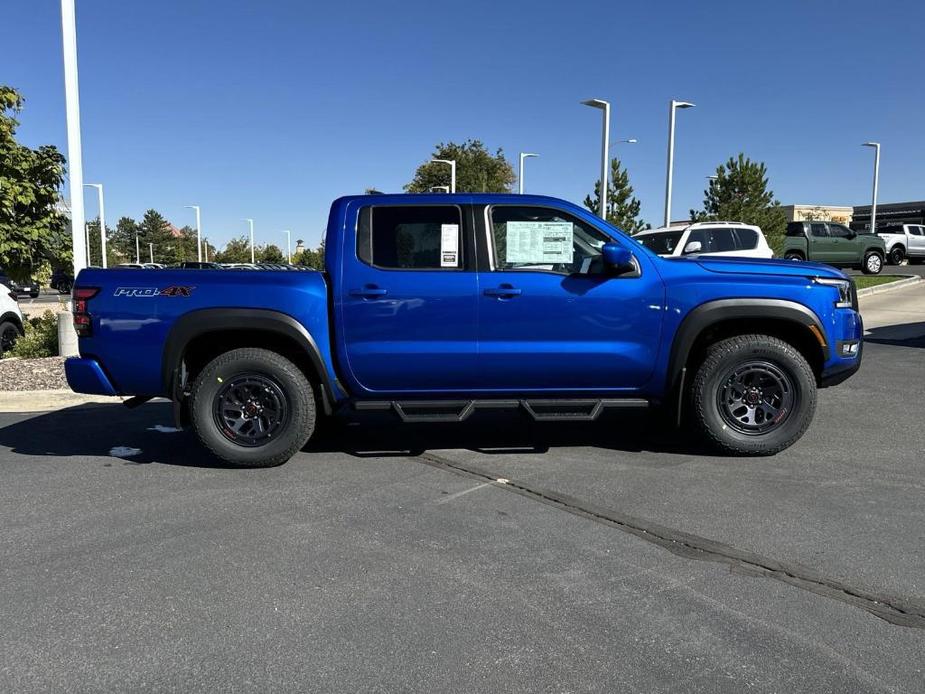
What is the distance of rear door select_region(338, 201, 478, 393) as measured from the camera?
16.4ft

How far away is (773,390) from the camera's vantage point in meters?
5.25

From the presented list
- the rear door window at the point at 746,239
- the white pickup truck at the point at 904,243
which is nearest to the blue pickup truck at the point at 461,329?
the rear door window at the point at 746,239

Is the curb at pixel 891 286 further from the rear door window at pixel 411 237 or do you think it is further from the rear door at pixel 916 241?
the rear door window at pixel 411 237

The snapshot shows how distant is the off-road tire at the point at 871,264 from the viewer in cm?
2525

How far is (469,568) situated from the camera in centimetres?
341

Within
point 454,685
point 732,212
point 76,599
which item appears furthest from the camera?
point 732,212

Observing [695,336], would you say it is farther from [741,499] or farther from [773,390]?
[741,499]

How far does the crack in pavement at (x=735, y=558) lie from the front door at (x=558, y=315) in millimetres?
897

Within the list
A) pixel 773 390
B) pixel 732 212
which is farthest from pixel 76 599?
pixel 732 212

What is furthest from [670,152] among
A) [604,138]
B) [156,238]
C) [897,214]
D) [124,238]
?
[124,238]

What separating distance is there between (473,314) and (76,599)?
2.94 m

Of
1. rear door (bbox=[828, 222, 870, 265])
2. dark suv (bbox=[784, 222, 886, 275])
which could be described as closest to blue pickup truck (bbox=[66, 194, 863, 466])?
dark suv (bbox=[784, 222, 886, 275])

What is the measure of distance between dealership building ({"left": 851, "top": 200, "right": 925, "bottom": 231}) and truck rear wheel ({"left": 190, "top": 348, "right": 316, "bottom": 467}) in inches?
2341

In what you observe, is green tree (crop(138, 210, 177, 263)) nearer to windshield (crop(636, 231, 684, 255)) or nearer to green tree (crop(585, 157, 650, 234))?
green tree (crop(585, 157, 650, 234))
